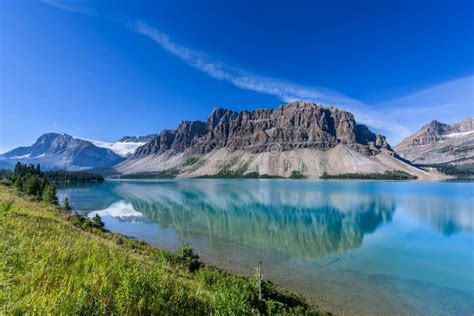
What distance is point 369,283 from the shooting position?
94.5 ft

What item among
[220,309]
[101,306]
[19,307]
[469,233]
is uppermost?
[19,307]

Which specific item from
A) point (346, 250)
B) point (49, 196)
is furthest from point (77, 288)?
point (49, 196)

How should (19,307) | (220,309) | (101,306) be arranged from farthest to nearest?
(220,309), (101,306), (19,307)

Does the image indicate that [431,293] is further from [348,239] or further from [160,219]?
[160,219]

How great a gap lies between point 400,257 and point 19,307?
45662 millimetres

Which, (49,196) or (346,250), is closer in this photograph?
(346,250)

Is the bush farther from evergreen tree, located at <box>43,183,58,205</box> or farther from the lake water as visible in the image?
evergreen tree, located at <box>43,183,58,205</box>

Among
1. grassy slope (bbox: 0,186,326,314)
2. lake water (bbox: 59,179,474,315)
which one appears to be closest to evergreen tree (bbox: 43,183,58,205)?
lake water (bbox: 59,179,474,315)

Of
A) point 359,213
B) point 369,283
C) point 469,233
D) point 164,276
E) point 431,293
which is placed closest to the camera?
point 164,276

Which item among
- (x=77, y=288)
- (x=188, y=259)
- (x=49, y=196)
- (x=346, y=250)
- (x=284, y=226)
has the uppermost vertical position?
(x=77, y=288)

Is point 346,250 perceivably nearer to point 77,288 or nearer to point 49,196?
point 77,288

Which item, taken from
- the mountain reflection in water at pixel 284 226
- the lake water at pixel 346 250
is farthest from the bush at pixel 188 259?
the mountain reflection in water at pixel 284 226

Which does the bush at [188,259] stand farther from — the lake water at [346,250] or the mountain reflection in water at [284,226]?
the mountain reflection in water at [284,226]

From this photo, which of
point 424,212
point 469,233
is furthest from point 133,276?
point 424,212
